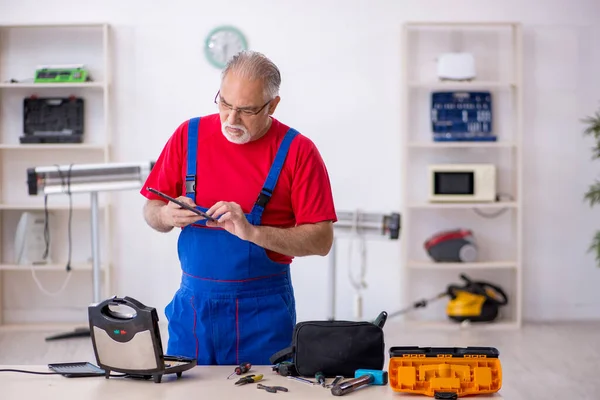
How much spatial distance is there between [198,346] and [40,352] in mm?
3234

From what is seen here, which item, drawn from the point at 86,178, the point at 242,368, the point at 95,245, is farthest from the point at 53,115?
the point at 242,368

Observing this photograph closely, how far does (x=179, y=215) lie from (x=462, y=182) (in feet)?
13.4

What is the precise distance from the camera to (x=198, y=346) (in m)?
2.70

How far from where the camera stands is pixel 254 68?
263cm

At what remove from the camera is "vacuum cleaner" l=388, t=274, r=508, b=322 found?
20.9ft

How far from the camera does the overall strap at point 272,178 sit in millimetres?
2692

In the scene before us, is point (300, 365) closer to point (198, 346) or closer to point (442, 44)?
point (198, 346)

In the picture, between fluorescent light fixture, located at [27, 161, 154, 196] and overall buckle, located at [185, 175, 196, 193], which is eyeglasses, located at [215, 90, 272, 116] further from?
fluorescent light fixture, located at [27, 161, 154, 196]

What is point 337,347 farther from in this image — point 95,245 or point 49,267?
point 49,267

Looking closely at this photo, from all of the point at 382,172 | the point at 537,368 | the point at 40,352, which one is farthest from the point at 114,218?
the point at 537,368

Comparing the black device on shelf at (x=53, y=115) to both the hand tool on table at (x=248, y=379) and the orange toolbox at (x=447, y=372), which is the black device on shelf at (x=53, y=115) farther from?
the orange toolbox at (x=447, y=372)

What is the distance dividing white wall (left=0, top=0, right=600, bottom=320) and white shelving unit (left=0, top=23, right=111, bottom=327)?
8cm

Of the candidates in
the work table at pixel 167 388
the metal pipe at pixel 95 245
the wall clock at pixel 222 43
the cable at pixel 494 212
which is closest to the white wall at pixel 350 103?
the wall clock at pixel 222 43

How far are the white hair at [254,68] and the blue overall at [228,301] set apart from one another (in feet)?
0.62
